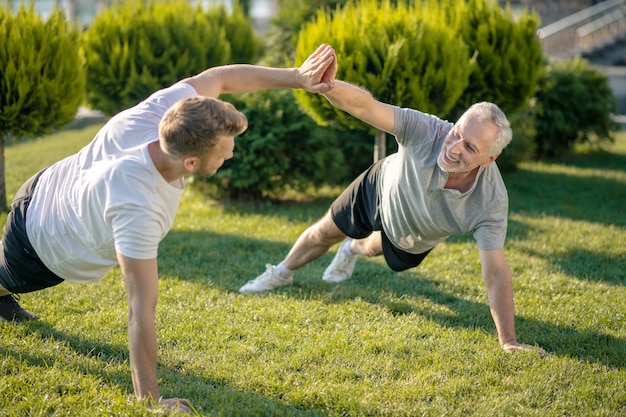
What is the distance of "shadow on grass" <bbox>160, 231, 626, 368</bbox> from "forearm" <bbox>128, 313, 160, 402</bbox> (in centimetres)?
187

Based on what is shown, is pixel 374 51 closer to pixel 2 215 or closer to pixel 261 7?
pixel 2 215

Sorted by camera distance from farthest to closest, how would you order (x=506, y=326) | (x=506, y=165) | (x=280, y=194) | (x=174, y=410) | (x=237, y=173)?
(x=506, y=165) < (x=280, y=194) < (x=237, y=173) < (x=506, y=326) < (x=174, y=410)

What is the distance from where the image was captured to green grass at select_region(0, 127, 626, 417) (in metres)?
3.40

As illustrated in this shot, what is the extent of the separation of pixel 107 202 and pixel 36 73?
429 centimetres

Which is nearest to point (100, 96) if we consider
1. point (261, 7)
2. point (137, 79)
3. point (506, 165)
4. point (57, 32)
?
point (137, 79)

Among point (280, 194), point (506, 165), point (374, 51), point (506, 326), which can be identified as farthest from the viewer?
point (506, 165)

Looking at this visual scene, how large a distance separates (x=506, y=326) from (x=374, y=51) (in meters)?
3.57

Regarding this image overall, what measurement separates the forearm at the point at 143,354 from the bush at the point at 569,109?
928 cm

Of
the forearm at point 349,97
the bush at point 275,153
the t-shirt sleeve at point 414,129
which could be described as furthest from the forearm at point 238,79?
the bush at point 275,153

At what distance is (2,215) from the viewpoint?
679cm

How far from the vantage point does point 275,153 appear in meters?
7.52

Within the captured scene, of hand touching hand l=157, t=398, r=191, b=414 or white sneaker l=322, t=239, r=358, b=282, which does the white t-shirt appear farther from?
white sneaker l=322, t=239, r=358, b=282

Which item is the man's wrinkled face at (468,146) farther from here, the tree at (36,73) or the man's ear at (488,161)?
the tree at (36,73)

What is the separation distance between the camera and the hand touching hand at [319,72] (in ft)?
12.1
